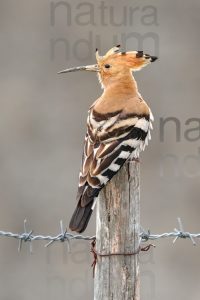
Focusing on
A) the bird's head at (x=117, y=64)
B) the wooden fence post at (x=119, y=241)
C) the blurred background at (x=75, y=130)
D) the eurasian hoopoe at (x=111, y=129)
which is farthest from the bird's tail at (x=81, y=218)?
the blurred background at (x=75, y=130)

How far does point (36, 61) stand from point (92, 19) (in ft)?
2.90

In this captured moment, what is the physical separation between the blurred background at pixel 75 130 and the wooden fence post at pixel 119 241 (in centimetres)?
461

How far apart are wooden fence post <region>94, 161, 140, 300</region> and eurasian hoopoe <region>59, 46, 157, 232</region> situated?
0.39 ft

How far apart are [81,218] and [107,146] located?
1.58 feet

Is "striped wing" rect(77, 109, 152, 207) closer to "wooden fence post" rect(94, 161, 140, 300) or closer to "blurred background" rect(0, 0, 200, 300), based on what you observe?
"wooden fence post" rect(94, 161, 140, 300)

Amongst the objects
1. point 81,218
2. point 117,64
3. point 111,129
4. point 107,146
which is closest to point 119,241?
point 81,218

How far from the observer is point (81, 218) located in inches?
191

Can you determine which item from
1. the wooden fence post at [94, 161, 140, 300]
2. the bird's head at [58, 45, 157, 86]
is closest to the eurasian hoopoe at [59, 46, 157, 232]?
the bird's head at [58, 45, 157, 86]

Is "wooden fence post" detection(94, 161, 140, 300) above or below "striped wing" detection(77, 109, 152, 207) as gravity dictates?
below

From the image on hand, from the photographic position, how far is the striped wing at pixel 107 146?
4859mm

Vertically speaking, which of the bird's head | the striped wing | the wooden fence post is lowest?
the wooden fence post

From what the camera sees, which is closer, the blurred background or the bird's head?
the bird's head

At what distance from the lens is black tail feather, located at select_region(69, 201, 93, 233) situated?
15.8 feet

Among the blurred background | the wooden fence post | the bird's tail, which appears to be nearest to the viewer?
the wooden fence post
